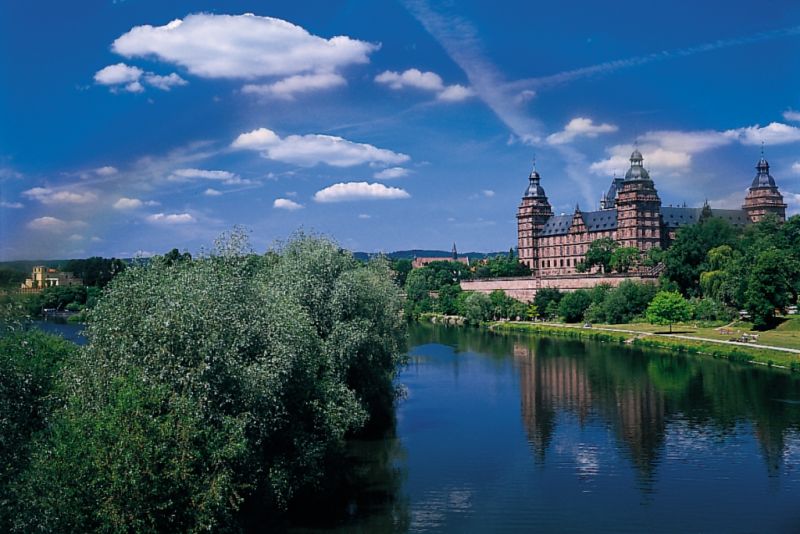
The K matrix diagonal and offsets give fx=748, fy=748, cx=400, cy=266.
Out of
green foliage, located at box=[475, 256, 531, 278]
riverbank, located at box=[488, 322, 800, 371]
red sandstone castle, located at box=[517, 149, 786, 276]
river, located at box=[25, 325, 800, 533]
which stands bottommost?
river, located at box=[25, 325, 800, 533]

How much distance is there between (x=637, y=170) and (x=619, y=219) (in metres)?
7.81

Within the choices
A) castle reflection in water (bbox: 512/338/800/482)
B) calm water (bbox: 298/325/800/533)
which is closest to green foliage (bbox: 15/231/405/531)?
calm water (bbox: 298/325/800/533)

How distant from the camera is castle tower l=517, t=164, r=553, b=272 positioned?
133000 mm

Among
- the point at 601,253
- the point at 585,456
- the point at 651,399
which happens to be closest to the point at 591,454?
the point at 585,456

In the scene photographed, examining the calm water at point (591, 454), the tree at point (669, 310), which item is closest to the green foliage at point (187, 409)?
the calm water at point (591, 454)

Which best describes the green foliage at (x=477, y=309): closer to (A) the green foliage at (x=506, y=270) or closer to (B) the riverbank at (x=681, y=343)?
(B) the riverbank at (x=681, y=343)

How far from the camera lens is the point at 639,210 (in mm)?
112000

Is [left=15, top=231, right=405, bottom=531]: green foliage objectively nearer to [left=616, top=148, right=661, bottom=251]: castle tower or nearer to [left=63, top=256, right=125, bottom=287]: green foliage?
[left=63, top=256, right=125, bottom=287]: green foliage

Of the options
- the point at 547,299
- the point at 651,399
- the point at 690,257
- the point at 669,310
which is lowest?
the point at 651,399

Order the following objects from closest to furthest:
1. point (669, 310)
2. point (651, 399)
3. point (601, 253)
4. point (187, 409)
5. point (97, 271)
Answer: point (187, 409) → point (97, 271) → point (651, 399) → point (669, 310) → point (601, 253)

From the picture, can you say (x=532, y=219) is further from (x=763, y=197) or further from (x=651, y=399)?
(x=651, y=399)

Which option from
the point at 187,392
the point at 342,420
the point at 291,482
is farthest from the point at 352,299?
the point at 187,392

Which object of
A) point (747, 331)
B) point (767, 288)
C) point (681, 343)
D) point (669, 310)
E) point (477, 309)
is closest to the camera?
point (681, 343)

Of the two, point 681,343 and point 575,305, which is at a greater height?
point 575,305
